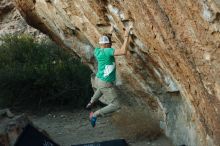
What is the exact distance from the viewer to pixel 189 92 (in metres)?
7.05

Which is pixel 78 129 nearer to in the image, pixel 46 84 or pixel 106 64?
pixel 46 84

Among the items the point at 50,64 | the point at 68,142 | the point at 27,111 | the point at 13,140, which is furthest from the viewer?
the point at 50,64

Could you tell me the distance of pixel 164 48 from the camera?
686 centimetres

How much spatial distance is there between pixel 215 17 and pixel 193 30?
0.41 metres

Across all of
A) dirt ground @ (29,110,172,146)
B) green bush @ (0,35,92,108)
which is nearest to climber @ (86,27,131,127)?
dirt ground @ (29,110,172,146)

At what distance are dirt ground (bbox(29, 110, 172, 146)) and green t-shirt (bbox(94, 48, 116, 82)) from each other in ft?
7.02

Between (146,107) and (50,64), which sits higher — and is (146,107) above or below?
below

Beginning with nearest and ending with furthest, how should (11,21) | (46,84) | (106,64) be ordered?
(106,64) → (46,84) → (11,21)

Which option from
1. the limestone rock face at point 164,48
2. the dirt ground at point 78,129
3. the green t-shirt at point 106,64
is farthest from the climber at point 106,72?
the dirt ground at point 78,129

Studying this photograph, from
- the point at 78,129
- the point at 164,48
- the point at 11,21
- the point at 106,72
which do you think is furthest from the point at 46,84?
the point at 164,48

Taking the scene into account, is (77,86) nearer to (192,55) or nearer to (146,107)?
(146,107)

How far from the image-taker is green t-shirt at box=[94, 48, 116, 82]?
27.7 feet

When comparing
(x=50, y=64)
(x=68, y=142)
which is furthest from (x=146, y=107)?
(x=50, y=64)

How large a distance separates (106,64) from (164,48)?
1852 mm
